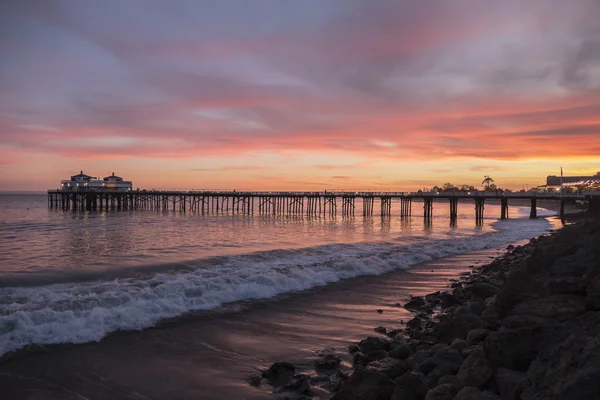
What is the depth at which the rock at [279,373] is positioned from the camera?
651 centimetres

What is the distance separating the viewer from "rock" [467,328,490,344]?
21.4ft

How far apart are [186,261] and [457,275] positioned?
10.8 m

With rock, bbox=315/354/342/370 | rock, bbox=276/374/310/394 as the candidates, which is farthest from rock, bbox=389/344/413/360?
rock, bbox=276/374/310/394

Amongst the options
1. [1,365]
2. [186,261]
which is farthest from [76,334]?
[186,261]

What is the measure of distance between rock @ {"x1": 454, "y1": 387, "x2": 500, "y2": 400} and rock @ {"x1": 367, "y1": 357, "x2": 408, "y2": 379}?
5.28ft

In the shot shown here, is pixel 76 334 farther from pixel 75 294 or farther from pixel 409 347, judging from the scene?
pixel 409 347

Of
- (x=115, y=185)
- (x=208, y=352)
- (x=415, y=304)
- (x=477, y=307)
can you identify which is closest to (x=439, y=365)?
(x=477, y=307)

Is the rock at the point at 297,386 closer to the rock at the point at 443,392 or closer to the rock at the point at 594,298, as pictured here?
the rock at the point at 443,392

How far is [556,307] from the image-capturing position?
5379mm

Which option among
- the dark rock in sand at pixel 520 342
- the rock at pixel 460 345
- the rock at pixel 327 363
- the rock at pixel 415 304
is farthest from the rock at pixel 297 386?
the rock at pixel 415 304

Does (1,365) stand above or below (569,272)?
below

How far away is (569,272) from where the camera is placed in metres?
8.43

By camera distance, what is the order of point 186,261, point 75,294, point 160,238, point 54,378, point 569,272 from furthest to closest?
point 160,238 < point 186,261 < point 75,294 < point 569,272 < point 54,378

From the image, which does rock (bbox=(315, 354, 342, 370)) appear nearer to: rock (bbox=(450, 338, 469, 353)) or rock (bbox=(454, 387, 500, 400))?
rock (bbox=(450, 338, 469, 353))
